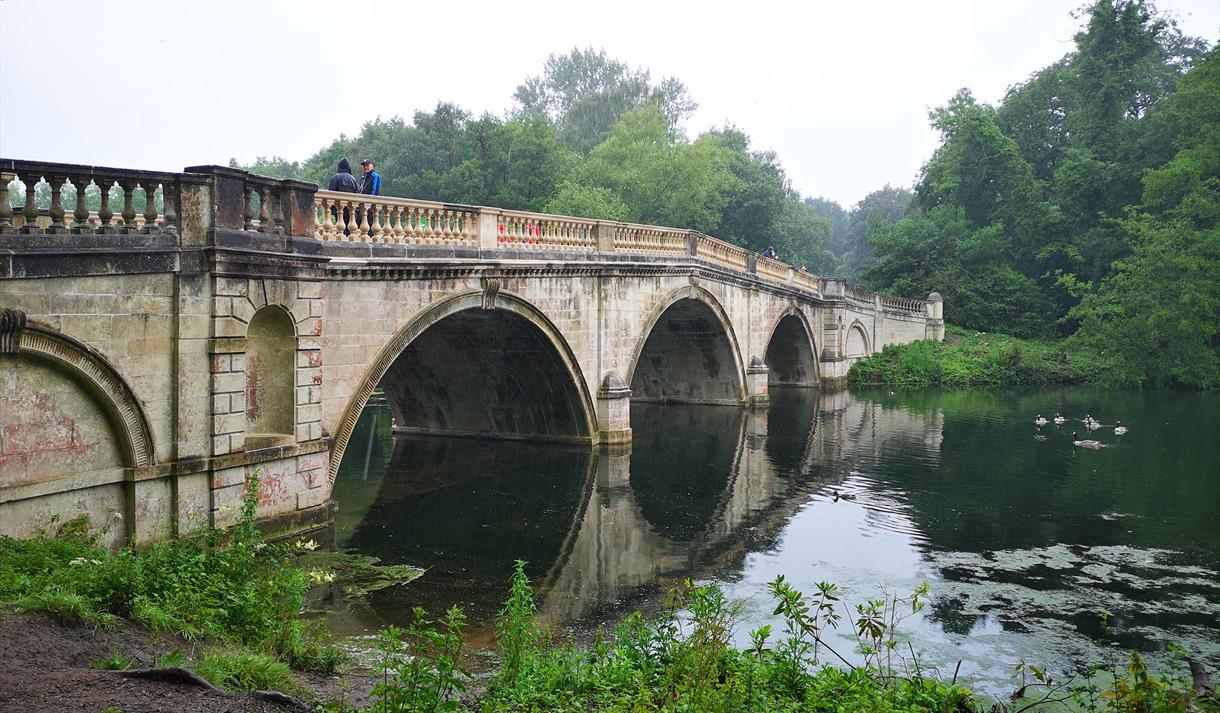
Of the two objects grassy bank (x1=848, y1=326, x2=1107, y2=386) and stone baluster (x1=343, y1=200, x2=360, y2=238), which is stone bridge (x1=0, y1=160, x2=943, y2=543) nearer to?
stone baluster (x1=343, y1=200, x2=360, y2=238)

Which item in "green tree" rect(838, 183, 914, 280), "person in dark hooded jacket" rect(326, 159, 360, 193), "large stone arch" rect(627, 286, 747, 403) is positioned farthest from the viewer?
"green tree" rect(838, 183, 914, 280)

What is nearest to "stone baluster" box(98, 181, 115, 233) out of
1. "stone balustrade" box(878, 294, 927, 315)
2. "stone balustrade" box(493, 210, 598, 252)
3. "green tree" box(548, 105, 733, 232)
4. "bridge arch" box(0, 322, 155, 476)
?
"bridge arch" box(0, 322, 155, 476)

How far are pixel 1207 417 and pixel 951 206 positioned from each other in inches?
802

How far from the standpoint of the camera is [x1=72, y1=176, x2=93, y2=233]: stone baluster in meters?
9.18

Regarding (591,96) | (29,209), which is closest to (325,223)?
(29,209)

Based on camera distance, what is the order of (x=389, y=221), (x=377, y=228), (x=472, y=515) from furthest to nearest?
(x=472, y=515), (x=389, y=221), (x=377, y=228)

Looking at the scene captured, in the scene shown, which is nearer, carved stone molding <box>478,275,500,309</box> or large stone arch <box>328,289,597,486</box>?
large stone arch <box>328,289,597,486</box>

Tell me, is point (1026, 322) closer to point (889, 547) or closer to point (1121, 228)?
point (1121, 228)

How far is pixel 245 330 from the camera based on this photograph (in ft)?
35.9

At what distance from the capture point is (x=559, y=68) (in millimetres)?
65250

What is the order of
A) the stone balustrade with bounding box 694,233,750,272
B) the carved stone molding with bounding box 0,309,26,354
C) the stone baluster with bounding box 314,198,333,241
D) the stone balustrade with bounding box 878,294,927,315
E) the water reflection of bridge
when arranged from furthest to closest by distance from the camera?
the stone balustrade with bounding box 878,294,927,315 < the stone balustrade with bounding box 694,233,750,272 < the stone baluster with bounding box 314,198,333,241 < the water reflection of bridge < the carved stone molding with bounding box 0,309,26,354

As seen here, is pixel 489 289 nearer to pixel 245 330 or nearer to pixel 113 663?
pixel 245 330

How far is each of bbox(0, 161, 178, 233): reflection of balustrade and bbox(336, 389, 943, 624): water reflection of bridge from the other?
4731 mm

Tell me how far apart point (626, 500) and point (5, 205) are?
388 inches
